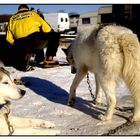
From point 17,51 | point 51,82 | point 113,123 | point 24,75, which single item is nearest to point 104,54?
point 113,123

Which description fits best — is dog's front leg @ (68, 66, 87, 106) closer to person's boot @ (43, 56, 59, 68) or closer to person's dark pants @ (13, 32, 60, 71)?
person's dark pants @ (13, 32, 60, 71)

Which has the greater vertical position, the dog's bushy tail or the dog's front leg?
the dog's bushy tail

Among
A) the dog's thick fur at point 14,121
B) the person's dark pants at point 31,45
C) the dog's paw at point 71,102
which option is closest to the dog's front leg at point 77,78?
the dog's paw at point 71,102

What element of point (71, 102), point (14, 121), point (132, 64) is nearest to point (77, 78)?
point (71, 102)

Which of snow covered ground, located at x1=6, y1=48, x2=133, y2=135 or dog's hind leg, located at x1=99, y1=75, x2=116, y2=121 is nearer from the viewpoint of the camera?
snow covered ground, located at x1=6, y1=48, x2=133, y2=135

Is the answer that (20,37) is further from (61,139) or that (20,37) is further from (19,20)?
(61,139)

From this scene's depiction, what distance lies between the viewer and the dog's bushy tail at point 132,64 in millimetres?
4227

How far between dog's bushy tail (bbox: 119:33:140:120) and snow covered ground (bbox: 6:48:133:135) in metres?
0.44

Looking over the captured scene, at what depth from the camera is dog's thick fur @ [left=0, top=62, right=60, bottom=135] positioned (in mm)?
3830

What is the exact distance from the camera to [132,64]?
4227 millimetres

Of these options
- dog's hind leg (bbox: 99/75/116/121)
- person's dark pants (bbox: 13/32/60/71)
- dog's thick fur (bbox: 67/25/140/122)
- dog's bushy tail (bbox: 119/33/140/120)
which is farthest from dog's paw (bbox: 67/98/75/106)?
person's dark pants (bbox: 13/32/60/71)

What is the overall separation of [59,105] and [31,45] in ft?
11.1
